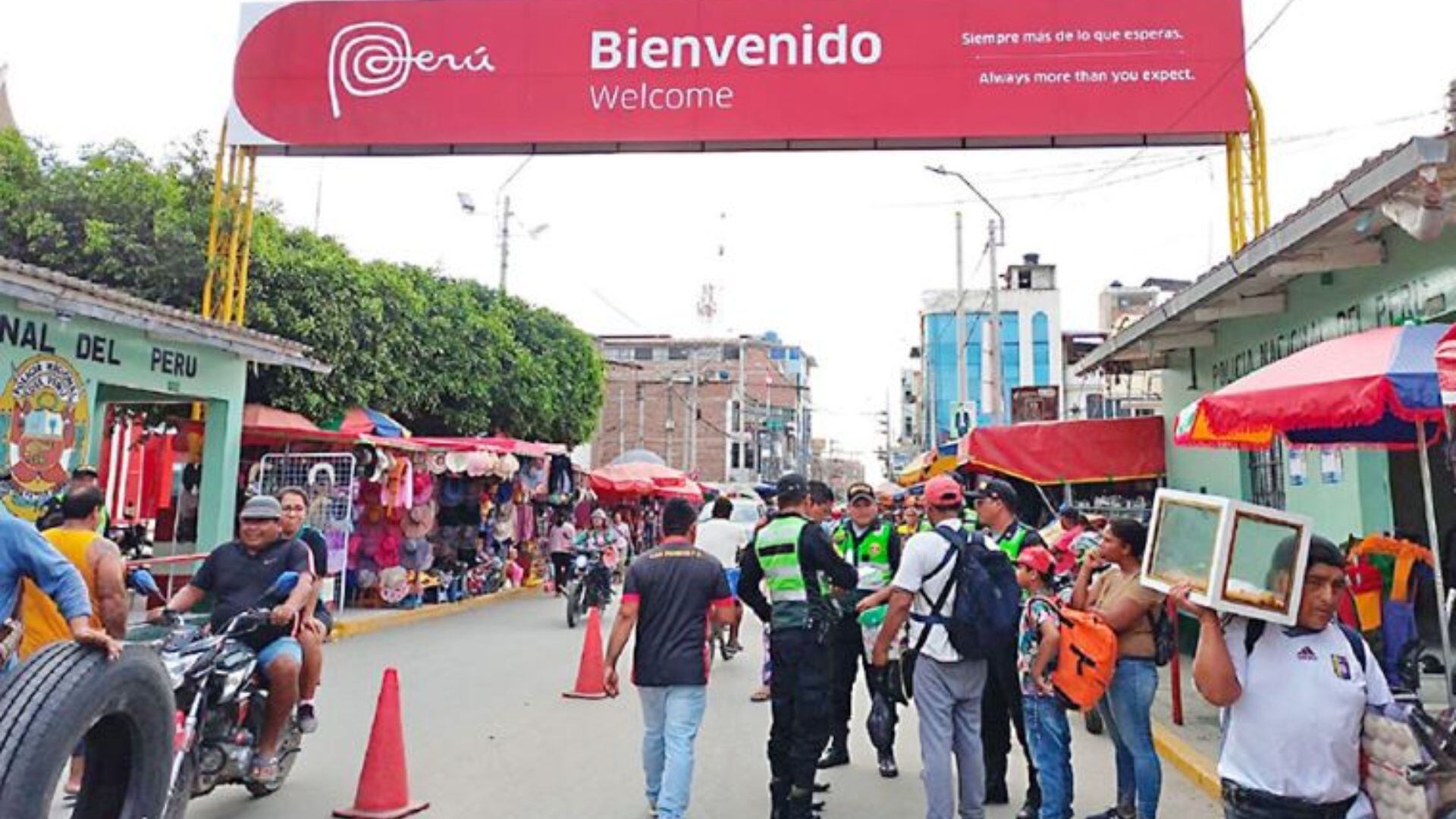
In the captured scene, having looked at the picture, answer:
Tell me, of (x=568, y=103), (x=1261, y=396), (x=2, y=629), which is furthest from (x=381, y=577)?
(x=1261, y=396)

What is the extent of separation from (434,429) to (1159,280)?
3639cm

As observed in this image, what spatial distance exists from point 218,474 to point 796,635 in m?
9.85

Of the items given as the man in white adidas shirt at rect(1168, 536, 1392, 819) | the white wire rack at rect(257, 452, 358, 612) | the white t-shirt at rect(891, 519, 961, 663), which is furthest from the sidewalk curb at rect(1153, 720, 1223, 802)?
the white wire rack at rect(257, 452, 358, 612)

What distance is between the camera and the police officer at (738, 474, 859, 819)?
16.9 ft

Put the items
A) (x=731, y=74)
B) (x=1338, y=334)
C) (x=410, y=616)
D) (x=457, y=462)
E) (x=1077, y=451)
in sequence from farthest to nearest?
(x=457, y=462), (x=410, y=616), (x=1077, y=451), (x=731, y=74), (x=1338, y=334)

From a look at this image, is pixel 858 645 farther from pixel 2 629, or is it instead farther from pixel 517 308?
pixel 517 308

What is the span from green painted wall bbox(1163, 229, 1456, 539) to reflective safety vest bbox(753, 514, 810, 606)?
5.04 m

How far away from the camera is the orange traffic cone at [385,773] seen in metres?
5.35

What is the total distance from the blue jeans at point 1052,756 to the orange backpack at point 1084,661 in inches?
7.9

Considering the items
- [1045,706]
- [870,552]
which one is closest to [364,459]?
[870,552]

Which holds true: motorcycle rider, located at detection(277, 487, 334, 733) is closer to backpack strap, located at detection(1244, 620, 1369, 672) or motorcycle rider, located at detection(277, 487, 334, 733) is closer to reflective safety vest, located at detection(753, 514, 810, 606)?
reflective safety vest, located at detection(753, 514, 810, 606)

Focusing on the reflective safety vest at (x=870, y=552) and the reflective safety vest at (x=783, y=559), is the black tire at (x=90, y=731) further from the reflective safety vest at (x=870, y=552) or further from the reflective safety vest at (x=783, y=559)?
the reflective safety vest at (x=870, y=552)

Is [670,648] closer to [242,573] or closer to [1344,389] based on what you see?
[242,573]

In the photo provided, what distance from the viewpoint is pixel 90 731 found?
3988 mm
